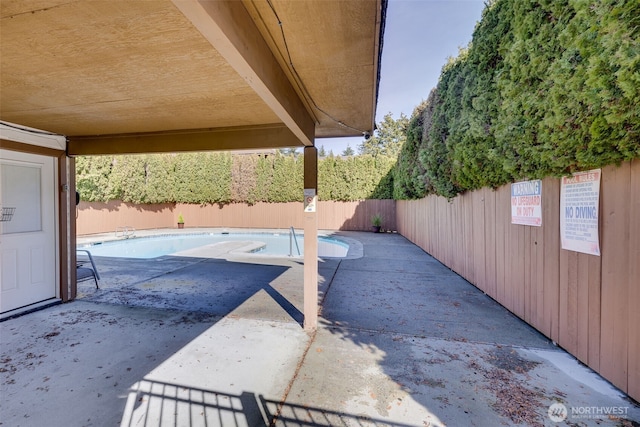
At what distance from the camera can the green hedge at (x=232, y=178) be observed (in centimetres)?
1554

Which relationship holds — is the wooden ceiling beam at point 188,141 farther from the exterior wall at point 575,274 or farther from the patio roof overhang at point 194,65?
the exterior wall at point 575,274

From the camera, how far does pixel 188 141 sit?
163 inches

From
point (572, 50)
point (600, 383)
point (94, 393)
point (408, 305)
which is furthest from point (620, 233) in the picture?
point (94, 393)

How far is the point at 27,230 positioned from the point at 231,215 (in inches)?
564

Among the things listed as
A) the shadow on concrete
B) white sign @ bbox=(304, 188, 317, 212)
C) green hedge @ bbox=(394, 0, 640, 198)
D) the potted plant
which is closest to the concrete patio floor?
the shadow on concrete

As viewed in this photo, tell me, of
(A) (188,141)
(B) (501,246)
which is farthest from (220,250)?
(B) (501,246)

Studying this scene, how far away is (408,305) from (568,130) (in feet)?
9.24

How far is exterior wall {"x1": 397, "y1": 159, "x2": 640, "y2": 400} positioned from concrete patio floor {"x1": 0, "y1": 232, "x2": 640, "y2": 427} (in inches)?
7.6

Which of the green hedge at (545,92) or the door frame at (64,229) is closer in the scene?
the green hedge at (545,92)

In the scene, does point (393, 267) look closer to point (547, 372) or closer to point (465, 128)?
point (465, 128)

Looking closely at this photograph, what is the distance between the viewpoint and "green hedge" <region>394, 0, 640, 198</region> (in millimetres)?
1846

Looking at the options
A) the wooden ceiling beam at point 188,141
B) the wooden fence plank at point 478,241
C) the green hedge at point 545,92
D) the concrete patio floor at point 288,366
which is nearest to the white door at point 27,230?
the concrete patio floor at point 288,366

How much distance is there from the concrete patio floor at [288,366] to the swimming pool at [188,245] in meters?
5.56

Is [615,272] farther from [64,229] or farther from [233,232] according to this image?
[233,232]
